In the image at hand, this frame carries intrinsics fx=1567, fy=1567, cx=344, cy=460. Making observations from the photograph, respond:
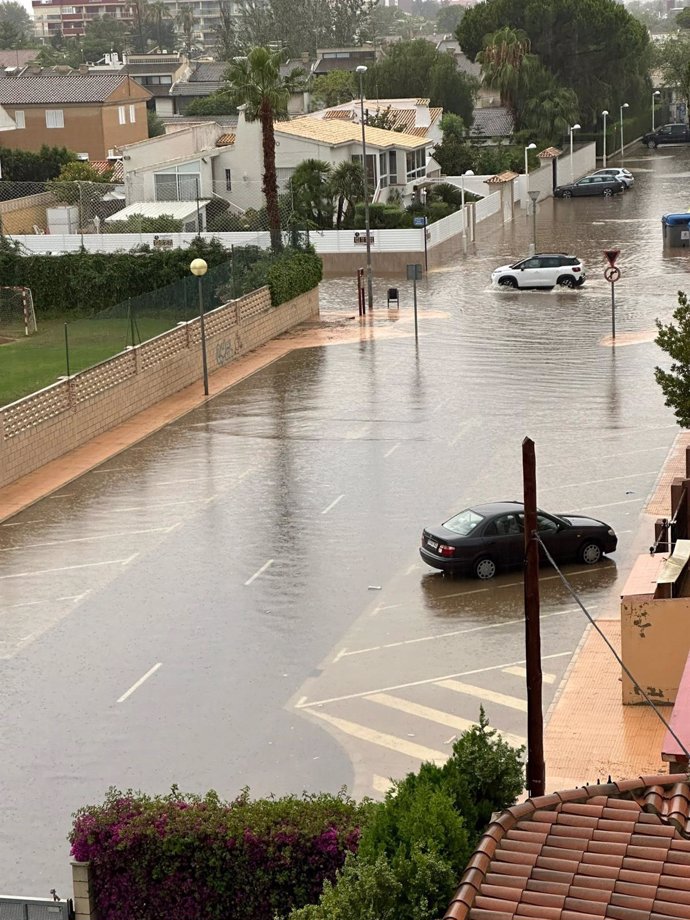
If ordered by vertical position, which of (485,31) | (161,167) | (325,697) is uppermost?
(485,31)

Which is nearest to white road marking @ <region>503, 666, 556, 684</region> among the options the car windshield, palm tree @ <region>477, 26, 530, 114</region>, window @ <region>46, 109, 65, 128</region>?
the car windshield

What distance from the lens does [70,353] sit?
38.8 meters

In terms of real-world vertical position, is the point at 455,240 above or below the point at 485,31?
below

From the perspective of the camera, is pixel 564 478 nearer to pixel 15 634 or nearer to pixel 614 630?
pixel 614 630

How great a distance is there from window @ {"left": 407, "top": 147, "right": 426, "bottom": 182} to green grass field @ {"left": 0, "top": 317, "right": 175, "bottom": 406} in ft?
106

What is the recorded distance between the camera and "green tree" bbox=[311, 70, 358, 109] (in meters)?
106

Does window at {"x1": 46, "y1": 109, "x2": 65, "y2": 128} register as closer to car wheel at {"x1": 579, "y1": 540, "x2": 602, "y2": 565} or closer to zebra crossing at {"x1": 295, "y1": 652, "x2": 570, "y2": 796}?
car wheel at {"x1": 579, "y1": 540, "x2": 602, "y2": 565}

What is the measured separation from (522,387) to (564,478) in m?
9.04

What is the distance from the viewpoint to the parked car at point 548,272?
5519cm

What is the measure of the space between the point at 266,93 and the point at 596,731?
117 ft

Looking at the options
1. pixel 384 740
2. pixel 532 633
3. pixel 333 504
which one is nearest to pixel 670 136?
pixel 333 504

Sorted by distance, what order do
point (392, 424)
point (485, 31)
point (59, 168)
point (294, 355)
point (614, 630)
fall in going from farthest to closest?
1. point (485, 31)
2. point (59, 168)
3. point (294, 355)
4. point (392, 424)
5. point (614, 630)

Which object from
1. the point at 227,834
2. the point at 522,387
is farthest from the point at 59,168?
the point at 227,834

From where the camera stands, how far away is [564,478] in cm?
3067
